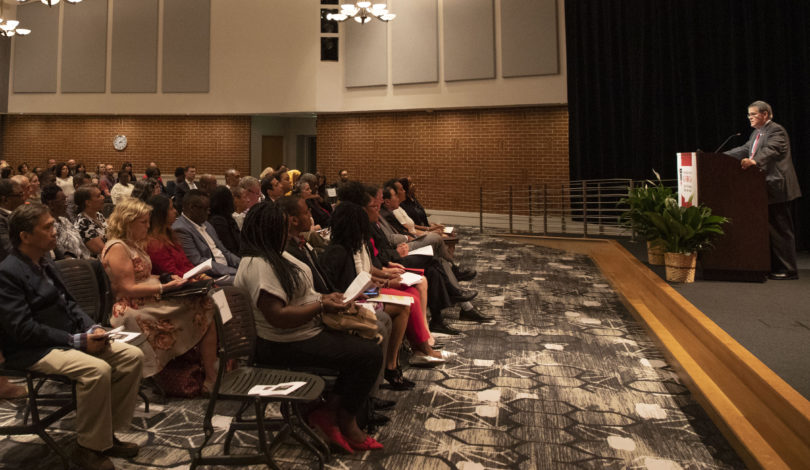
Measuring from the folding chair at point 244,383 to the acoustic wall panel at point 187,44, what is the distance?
1338 centimetres

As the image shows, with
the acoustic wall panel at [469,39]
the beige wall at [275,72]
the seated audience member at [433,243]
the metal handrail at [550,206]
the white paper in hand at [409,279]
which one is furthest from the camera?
the beige wall at [275,72]

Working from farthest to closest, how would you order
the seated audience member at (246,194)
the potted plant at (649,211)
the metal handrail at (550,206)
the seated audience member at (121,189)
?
the metal handrail at (550,206)
the seated audience member at (121,189)
the potted plant at (649,211)
the seated audience member at (246,194)

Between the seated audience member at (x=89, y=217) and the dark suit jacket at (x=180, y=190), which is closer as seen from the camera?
the seated audience member at (x=89, y=217)

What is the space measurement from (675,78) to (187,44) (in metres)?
10.8

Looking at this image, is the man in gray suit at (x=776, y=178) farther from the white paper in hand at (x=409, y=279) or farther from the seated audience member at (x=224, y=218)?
the seated audience member at (x=224, y=218)

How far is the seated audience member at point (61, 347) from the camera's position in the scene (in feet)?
8.54

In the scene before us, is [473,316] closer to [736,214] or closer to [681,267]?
[681,267]

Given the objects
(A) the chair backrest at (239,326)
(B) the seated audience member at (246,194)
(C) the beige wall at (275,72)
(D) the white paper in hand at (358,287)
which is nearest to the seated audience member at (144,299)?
(A) the chair backrest at (239,326)

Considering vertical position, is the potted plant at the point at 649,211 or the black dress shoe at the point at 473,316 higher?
the potted plant at the point at 649,211

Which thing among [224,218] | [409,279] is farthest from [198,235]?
[409,279]

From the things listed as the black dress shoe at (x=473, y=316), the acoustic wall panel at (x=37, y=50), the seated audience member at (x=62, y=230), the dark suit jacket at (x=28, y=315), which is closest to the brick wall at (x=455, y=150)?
the acoustic wall panel at (x=37, y=50)

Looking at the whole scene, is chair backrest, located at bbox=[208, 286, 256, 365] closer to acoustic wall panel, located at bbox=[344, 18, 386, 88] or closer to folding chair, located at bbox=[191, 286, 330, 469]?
folding chair, located at bbox=[191, 286, 330, 469]

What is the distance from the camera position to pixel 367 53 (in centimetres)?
1402

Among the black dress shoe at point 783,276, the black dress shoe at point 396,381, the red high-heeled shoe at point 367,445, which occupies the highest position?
the black dress shoe at point 783,276
